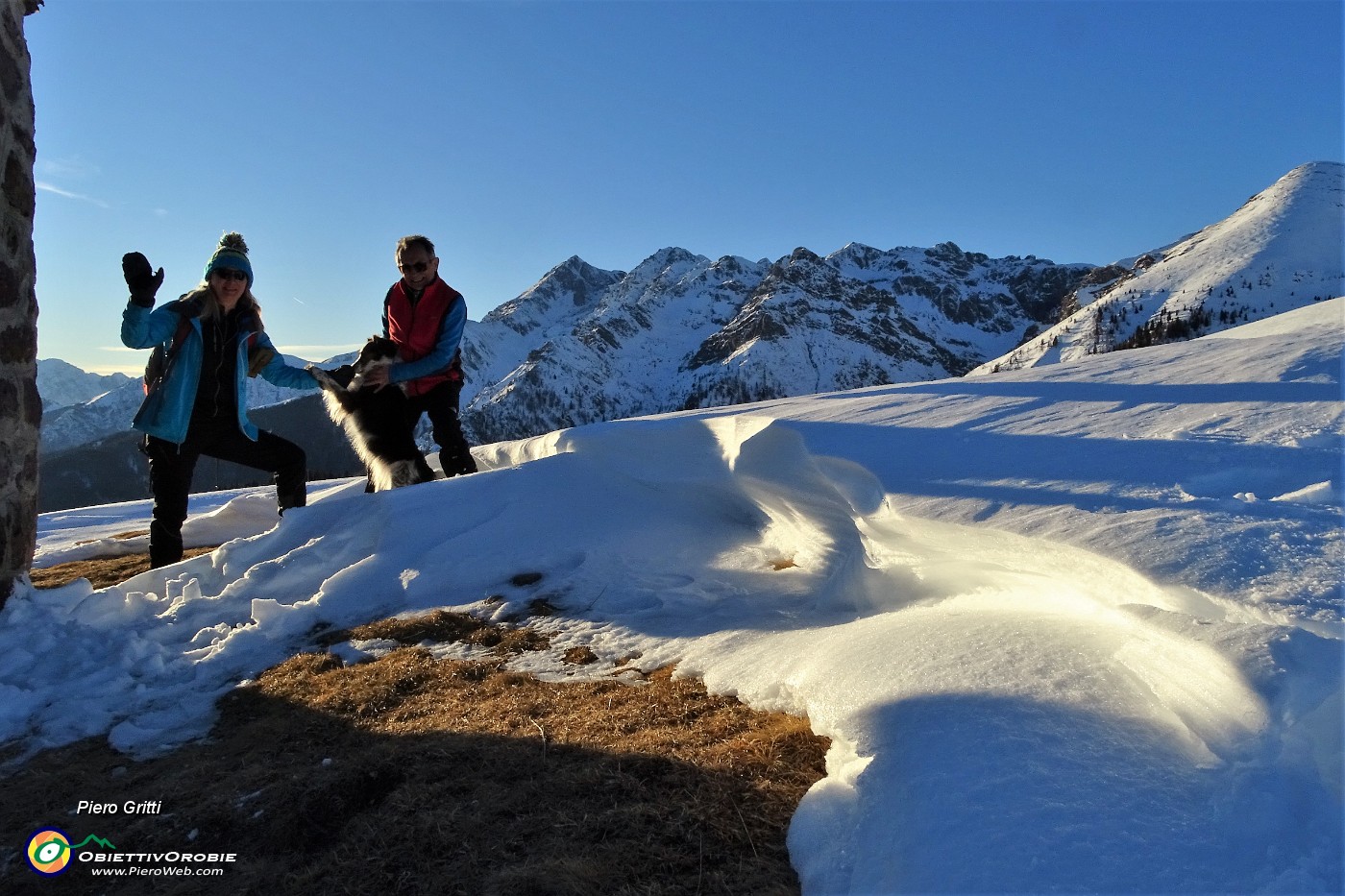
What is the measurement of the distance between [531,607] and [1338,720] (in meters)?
3.27

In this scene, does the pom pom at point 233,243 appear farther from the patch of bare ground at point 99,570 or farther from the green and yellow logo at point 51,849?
the green and yellow logo at point 51,849

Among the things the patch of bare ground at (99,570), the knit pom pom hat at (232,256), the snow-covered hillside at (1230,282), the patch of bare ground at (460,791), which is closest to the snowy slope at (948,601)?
the patch of bare ground at (460,791)

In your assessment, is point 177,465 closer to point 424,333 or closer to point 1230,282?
point 424,333

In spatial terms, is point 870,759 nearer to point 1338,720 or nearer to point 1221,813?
point 1221,813

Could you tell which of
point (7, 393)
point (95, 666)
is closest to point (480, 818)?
point (95, 666)

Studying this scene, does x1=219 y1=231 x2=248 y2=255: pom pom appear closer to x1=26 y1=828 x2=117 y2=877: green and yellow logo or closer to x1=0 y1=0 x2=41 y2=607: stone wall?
x1=0 y1=0 x2=41 y2=607: stone wall

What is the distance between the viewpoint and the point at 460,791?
207cm

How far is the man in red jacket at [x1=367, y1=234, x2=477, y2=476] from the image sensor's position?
19.4 ft

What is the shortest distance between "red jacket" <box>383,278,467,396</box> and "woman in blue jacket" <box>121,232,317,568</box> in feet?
3.32

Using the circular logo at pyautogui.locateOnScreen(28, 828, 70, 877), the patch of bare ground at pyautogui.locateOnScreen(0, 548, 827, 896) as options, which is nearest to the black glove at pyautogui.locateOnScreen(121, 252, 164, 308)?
the patch of bare ground at pyautogui.locateOnScreen(0, 548, 827, 896)

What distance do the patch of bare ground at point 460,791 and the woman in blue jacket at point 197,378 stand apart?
274 cm

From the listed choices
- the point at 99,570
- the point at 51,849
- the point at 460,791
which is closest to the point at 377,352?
the point at 99,570

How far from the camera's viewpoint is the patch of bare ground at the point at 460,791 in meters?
Answer: 1.70

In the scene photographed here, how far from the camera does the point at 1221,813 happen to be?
1.44 metres
